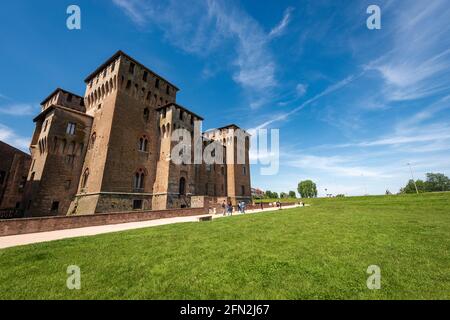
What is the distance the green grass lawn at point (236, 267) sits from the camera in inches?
163

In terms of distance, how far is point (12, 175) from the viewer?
1187 inches

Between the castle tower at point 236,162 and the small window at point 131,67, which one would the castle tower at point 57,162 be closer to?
the small window at point 131,67

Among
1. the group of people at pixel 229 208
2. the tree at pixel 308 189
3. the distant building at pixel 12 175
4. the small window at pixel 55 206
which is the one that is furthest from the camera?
the tree at pixel 308 189

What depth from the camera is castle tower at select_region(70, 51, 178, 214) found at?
74.4 feet

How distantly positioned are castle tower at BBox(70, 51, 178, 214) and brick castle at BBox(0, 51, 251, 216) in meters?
0.11

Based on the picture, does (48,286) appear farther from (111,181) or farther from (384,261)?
(111,181)

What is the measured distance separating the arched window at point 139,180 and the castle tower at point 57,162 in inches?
298

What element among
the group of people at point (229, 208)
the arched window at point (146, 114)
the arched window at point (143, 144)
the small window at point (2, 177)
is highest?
the arched window at point (146, 114)

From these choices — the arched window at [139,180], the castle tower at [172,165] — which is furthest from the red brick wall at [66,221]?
the arched window at [139,180]
